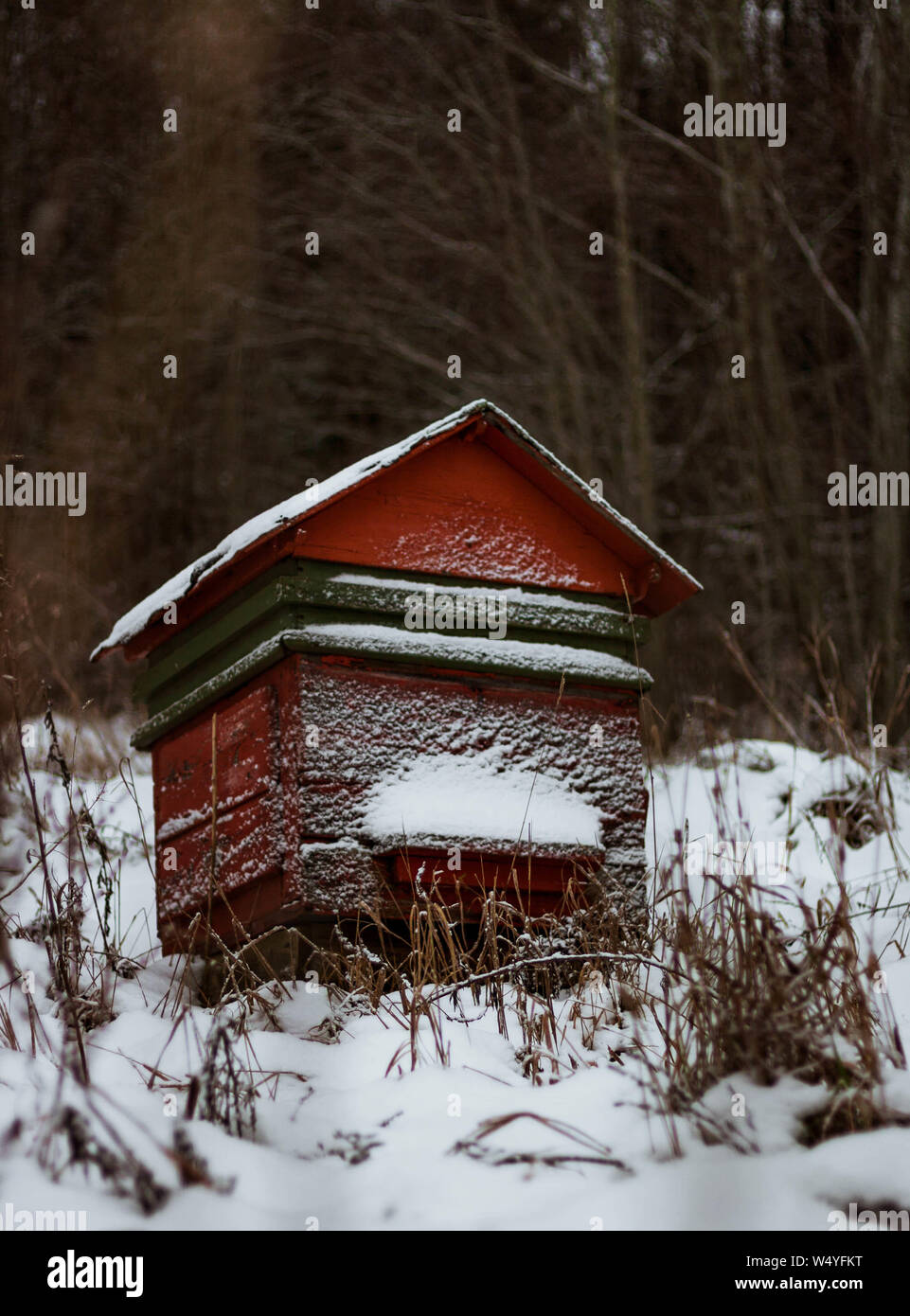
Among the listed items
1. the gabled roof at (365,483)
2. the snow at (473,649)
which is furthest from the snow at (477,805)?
the gabled roof at (365,483)

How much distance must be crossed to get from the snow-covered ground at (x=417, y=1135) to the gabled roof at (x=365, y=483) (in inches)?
54.6

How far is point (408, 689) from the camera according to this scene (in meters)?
4.21

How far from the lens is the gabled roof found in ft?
13.4

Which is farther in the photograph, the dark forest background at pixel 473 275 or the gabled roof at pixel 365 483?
the dark forest background at pixel 473 275

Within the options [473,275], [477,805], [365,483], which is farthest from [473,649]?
[473,275]

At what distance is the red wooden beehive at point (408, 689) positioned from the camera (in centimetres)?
403

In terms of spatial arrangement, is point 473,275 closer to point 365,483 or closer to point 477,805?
point 365,483

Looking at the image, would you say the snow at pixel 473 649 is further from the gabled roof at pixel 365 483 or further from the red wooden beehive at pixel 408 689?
the gabled roof at pixel 365 483

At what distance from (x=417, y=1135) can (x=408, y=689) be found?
1.76 meters

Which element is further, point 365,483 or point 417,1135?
point 365,483

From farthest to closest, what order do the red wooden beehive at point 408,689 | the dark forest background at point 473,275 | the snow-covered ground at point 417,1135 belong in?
the dark forest background at point 473,275 < the red wooden beehive at point 408,689 < the snow-covered ground at point 417,1135

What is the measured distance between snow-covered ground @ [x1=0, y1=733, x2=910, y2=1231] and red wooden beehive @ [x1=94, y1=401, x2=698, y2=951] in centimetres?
55
